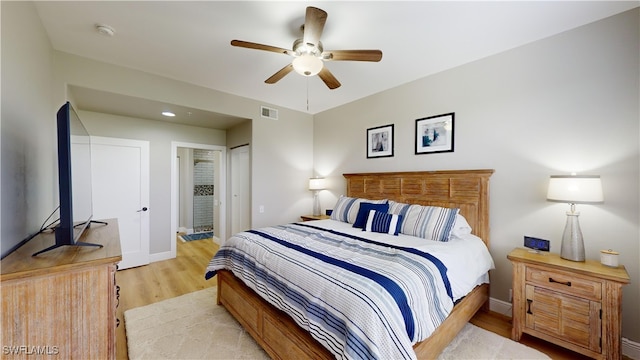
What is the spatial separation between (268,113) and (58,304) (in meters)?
3.57

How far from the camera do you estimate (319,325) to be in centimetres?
147

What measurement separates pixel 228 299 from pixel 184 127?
3310 mm

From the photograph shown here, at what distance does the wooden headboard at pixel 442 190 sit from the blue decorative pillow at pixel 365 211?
1.33 feet

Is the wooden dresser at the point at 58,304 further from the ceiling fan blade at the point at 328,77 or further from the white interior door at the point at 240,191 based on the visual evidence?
the white interior door at the point at 240,191

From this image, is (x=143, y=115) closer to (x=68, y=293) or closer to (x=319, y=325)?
(x=68, y=293)

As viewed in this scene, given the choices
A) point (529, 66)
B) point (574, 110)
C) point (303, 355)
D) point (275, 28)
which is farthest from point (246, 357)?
point (529, 66)

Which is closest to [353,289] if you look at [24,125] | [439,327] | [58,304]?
[439,327]

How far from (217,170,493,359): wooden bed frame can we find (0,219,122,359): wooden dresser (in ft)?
3.19

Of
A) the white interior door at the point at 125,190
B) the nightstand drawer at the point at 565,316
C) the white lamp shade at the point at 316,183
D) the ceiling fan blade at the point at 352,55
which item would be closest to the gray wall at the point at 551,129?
the nightstand drawer at the point at 565,316

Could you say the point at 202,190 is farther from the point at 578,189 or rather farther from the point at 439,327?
the point at 578,189

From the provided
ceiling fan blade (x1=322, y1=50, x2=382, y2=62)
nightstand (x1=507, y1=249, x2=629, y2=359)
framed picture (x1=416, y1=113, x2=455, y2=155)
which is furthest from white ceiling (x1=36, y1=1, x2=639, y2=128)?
nightstand (x1=507, y1=249, x2=629, y2=359)

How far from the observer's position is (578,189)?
1.97 meters

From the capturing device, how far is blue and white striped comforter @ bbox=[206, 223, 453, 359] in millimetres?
1298

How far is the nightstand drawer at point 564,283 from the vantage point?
6.01 feet
